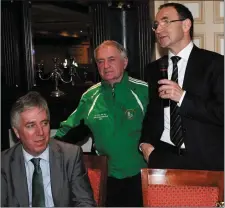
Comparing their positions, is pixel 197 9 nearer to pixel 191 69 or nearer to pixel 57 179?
pixel 191 69

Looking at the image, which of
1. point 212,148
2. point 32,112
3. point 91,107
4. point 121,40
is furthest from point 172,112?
point 121,40

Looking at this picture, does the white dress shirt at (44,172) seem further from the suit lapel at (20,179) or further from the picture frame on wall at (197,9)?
the picture frame on wall at (197,9)

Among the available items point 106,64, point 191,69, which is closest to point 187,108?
point 191,69

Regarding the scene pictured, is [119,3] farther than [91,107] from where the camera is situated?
Yes

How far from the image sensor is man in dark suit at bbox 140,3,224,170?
1995 mm

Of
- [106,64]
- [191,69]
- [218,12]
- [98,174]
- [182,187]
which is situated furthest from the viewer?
[218,12]

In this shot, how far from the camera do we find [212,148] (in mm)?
2072

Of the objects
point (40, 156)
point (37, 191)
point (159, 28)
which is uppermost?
point (159, 28)

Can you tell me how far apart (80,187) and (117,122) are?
0.69 m

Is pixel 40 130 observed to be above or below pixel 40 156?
above

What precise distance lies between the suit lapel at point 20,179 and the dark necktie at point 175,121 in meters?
0.80

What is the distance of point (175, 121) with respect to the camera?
2.11m

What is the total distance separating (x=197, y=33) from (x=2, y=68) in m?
2.08

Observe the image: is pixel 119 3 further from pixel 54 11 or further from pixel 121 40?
pixel 54 11
